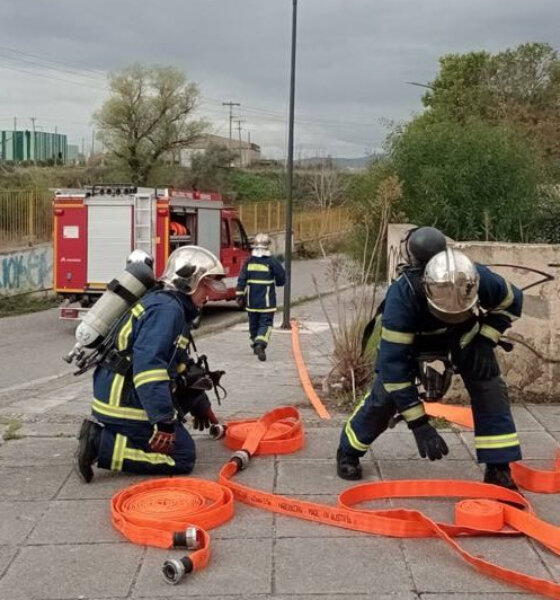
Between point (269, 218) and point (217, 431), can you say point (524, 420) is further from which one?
point (269, 218)

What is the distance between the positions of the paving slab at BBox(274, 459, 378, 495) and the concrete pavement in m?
0.01

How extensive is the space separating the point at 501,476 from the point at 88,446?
92.4 inches

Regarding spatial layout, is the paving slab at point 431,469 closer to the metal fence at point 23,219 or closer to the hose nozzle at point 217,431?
the hose nozzle at point 217,431

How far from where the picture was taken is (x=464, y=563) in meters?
3.72

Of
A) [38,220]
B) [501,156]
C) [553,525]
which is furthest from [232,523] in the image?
[38,220]

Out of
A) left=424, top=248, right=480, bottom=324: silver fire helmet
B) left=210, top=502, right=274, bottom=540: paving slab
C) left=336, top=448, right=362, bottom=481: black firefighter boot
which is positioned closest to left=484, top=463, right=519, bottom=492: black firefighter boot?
left=336, top=448, right=362, bottom=481: black firefighter boot

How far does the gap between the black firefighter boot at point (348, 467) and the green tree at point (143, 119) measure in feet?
147

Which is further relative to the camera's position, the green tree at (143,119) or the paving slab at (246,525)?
the green tree at (143,119)

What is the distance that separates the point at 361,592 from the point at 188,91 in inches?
1926

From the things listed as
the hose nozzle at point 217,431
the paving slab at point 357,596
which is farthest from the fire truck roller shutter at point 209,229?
the paving slab at point 357,596

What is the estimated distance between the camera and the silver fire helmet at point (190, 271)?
490 cm

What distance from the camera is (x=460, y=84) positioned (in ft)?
115

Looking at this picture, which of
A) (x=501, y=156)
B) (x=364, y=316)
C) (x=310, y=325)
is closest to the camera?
Result: (x=364, y=316)

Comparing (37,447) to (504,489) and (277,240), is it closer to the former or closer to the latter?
(504,489)
